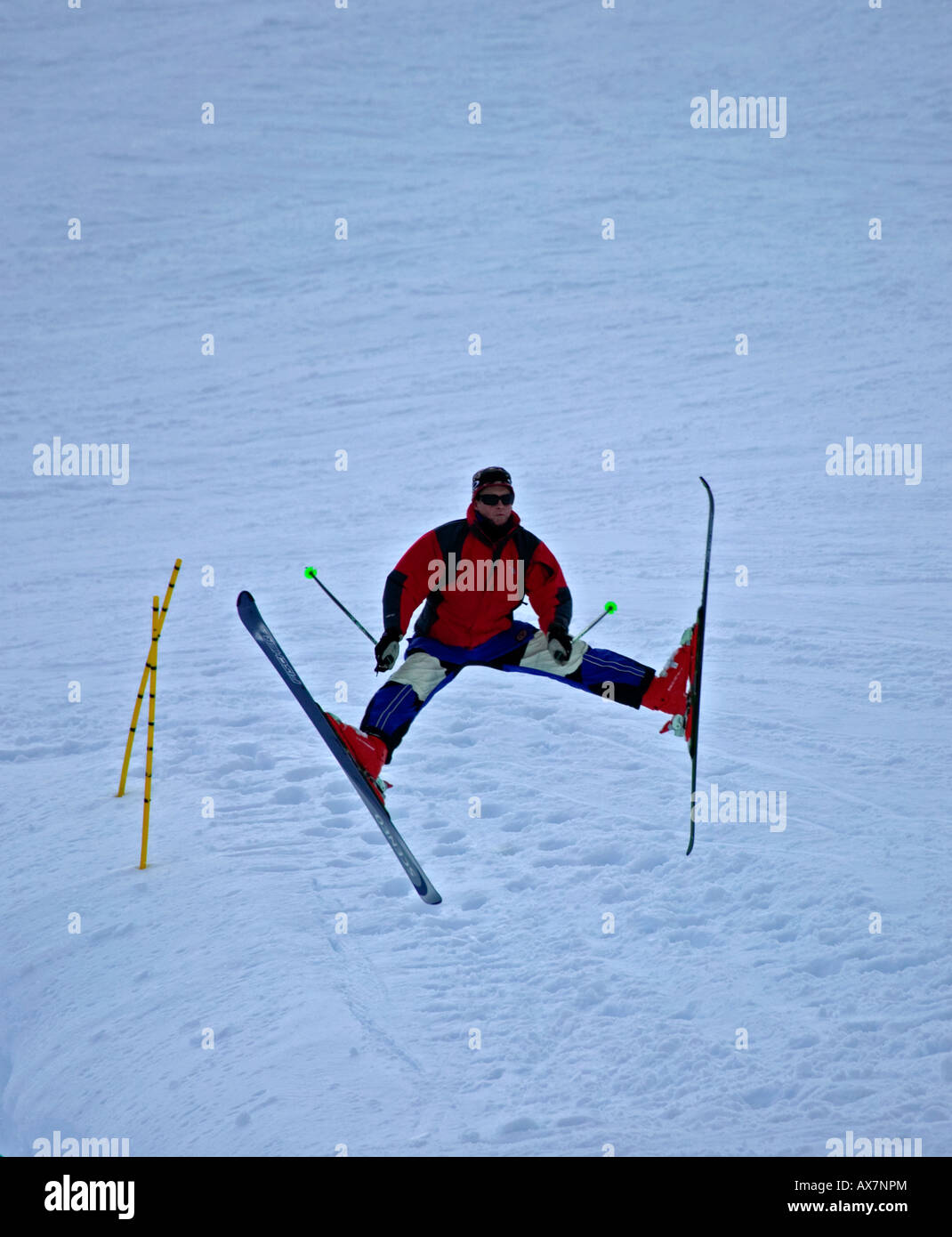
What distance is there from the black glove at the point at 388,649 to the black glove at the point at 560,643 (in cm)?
84

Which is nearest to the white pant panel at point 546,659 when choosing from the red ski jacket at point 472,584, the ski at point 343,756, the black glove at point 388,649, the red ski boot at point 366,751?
the red ski jacket at point 472,584

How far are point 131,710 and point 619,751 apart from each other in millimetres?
3288

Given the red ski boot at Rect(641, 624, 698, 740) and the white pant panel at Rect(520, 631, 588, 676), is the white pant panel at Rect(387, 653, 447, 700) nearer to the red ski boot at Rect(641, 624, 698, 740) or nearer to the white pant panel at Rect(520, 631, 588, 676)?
the white pant panel at Rect(520, 631, 588, 676)

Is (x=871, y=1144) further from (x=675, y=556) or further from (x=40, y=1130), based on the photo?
(x=675, y=556)

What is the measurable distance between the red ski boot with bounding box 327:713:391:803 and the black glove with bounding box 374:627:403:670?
1.22 feet

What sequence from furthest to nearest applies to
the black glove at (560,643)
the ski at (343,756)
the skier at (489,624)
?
the black glove at (560,643) < the skier at (489,624) < the ski at (343,756)

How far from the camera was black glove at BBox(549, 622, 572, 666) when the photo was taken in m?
6.23

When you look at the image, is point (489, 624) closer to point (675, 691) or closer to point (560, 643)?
point (560, 643)

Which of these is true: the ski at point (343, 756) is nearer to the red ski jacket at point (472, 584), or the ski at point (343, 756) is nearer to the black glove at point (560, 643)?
the red ski jacket at point (472, 584)

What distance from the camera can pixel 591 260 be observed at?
18922 millimetres

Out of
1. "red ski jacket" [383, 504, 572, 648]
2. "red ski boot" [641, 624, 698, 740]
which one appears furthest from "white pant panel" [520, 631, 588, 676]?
"red ski boot" [641, 624, 698, 740]

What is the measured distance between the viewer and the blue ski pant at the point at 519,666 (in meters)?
6.16

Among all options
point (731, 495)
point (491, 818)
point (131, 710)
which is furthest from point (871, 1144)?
point (731, 495)

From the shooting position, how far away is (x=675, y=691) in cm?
616
